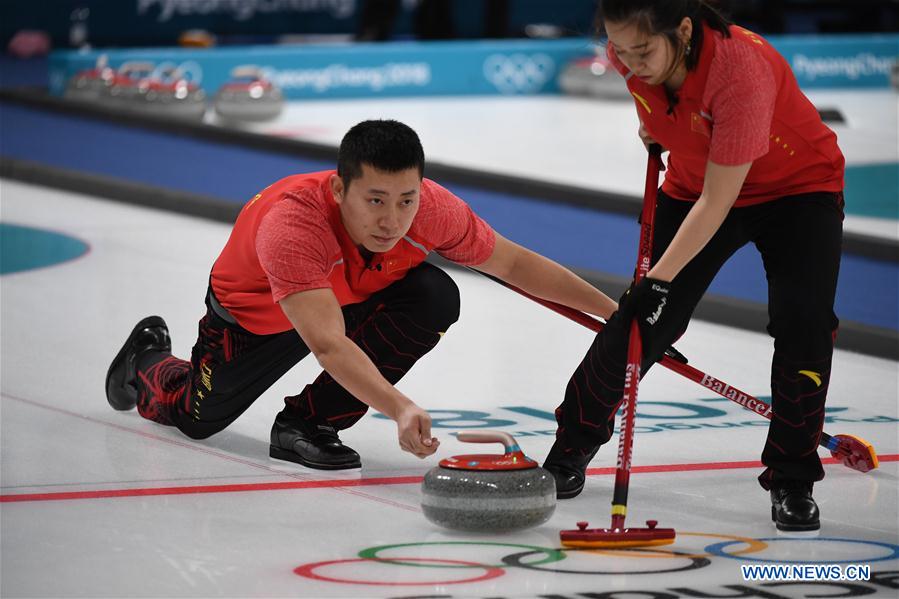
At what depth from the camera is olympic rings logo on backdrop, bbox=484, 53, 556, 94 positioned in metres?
12.7

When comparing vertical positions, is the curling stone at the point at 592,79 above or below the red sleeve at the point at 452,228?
above

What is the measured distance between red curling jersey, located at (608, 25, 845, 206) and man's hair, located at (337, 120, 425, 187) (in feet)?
1.48

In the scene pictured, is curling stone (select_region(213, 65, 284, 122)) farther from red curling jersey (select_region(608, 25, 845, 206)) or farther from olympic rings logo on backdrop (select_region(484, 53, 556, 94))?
red curling jersey (select_region(608, 25, 845, 206))

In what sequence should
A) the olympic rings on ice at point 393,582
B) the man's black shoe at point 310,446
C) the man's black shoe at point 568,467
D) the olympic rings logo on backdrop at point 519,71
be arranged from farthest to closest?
the olympic rings logo on backdrop at point 519,71 < the man's black shoe at point 310,446 < the man's black shoe at point 568,467 < the olympic rings on ice at point 393,582

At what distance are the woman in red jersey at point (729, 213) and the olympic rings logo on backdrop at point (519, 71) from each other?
956 centimetres

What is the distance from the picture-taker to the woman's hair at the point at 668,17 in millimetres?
2740

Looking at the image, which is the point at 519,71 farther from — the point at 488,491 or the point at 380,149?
the point at 488,491

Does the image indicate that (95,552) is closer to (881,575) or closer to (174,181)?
(881,575)

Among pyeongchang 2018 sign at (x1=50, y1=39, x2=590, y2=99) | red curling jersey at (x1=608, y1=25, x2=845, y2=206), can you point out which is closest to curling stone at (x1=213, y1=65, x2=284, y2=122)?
pyeongchang 2018 sign at (x1=50, y1=39, x2=590, y2=99)

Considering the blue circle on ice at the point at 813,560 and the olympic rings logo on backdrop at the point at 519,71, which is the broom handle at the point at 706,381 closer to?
the blue circle on ice at the point at 813,560

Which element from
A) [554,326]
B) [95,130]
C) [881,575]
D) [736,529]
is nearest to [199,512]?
[736,529]

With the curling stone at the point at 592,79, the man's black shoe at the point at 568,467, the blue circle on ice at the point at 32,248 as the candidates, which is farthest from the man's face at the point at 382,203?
the curling stone at the point at 592,79

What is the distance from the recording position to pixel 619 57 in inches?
116

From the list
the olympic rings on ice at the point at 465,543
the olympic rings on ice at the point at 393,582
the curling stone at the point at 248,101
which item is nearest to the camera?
the olympic rings on ice at the point at 393,582
